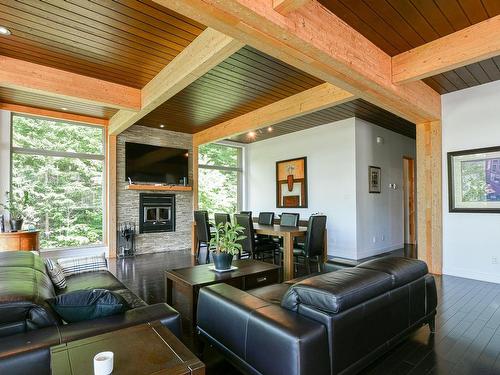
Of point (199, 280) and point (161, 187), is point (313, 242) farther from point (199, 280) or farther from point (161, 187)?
point (161, 187)

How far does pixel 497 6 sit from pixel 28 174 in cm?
702

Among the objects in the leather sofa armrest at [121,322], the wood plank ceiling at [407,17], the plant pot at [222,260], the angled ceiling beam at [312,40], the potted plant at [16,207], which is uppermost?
the wood plank ceiling at [407,17]

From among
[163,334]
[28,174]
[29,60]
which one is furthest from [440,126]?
[28,174]

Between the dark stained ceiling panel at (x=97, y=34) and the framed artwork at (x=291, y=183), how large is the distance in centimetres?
421

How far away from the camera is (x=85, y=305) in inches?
61.1

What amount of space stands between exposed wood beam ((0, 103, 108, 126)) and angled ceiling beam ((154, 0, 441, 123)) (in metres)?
4.93

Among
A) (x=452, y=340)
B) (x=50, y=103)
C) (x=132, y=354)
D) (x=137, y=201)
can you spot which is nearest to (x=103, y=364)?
(x=132, y=354)

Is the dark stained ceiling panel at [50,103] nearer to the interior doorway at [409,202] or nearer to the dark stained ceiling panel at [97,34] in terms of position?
the dark stained ceiling panel at [97,34]

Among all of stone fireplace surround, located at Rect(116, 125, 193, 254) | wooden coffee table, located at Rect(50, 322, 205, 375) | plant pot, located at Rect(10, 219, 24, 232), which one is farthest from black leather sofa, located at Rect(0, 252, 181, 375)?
stone fireplace surround, located at Rect(116, 125, 193, 254)

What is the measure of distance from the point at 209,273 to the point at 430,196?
375 centimetres

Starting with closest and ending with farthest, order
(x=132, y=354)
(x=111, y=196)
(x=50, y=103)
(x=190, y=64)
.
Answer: (x=132, y=354), (x=190, y=64), (x=50, y=103), (x=111, y=196)

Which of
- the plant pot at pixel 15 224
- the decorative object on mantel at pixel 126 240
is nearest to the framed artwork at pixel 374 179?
the decorative object on mantel at pixel 126 240

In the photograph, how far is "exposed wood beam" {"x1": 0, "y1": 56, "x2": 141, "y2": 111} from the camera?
3.46 meters

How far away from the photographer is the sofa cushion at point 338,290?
5.25 feet
